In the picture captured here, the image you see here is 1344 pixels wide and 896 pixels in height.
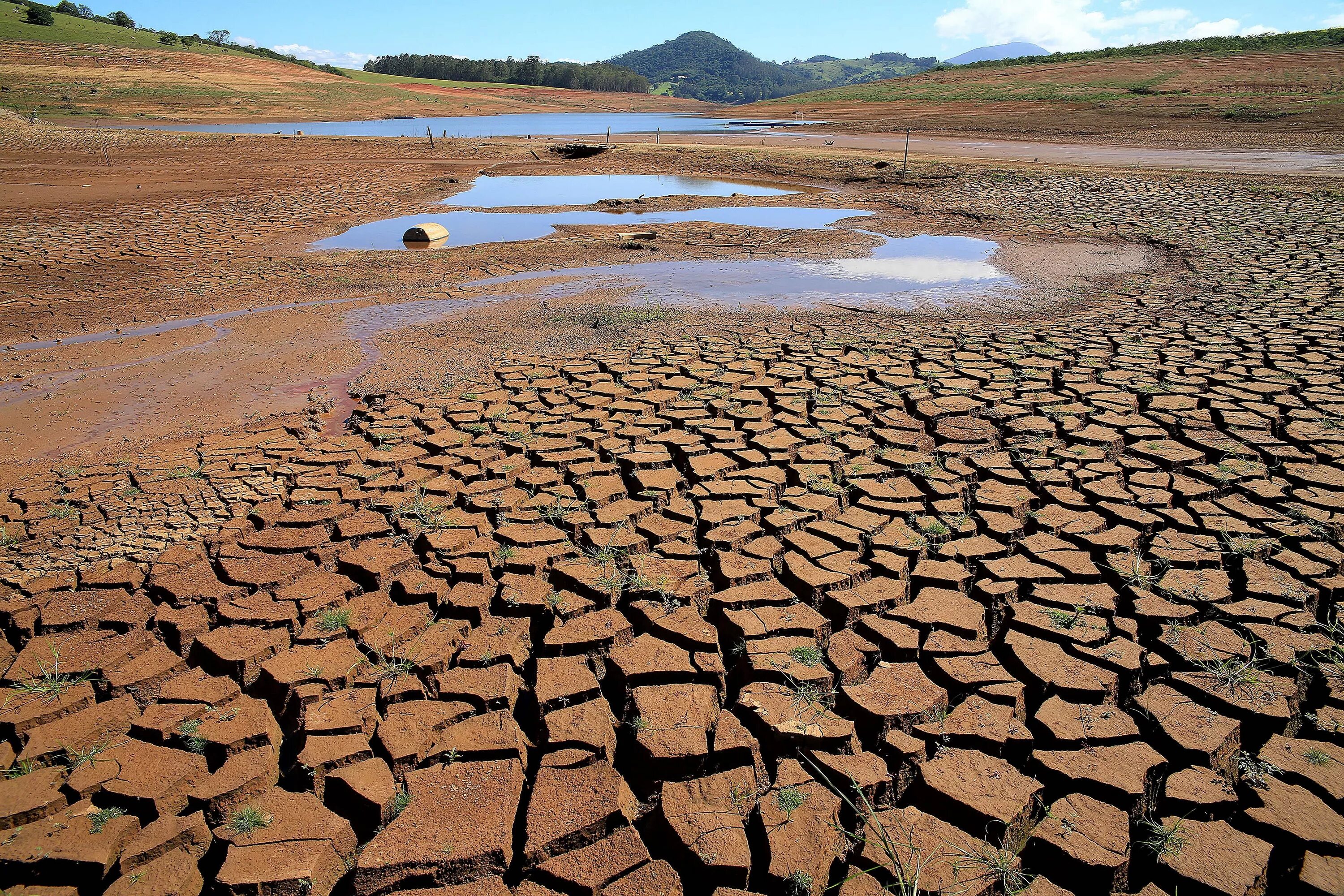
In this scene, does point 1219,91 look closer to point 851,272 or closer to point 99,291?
point 851,272

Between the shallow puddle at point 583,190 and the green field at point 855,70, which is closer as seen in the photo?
the shallow puddle at point 583,190

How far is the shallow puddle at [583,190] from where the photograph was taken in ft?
49.4

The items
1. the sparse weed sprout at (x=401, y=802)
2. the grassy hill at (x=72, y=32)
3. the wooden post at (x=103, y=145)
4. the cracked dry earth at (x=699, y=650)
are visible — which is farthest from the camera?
the grassy hill at (x=72, y=32)

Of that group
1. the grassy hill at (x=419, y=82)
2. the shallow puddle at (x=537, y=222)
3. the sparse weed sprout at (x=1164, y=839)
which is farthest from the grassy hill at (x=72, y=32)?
the sparse weed sprout at (x=1164, y=839)

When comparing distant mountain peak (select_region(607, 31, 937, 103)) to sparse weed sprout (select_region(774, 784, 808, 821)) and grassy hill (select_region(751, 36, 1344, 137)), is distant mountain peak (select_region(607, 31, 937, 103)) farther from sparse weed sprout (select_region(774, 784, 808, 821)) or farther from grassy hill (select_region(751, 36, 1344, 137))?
sparse weed sprout (select_region(774, 784, 808, 821))

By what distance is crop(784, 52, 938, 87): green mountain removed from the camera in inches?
5443

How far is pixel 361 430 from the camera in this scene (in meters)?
4.42

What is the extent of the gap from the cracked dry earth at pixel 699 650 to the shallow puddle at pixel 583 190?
11.4 metres

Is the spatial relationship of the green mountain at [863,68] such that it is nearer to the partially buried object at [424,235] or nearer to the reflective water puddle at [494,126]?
the reflective water puddle at [494,126]

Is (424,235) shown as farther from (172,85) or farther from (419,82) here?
(419,82)

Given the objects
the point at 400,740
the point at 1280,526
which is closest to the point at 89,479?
the point at 400,740

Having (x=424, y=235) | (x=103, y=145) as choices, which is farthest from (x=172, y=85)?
(x=424, y=235)

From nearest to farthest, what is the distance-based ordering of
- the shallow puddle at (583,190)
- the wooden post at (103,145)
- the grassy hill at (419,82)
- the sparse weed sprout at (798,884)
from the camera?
1. the sparse weed sprout at (798,884)
2. the shallow puddle at (583,190)
3. the wooden post at (103,145)
4. the grassy hill at (419,82)

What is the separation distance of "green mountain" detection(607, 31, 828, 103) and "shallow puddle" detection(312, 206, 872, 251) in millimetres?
99643
